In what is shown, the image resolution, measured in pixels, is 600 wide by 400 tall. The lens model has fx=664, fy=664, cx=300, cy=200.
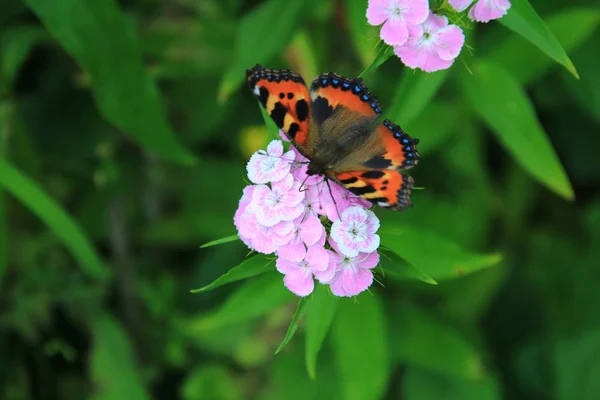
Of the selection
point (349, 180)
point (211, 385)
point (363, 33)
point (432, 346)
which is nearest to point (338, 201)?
→ point (349, 180)

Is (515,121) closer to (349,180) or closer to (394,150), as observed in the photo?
(394,150)

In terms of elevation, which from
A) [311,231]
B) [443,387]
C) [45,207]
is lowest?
[443,387]

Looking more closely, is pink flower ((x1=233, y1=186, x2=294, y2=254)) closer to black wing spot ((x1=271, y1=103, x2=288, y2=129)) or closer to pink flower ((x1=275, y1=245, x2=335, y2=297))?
pink flower ((x1=275, y1=245, x2=335, y2=297))

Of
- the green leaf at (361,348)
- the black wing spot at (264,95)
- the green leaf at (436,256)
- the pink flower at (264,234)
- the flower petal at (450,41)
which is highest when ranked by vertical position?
the flower petal at (450,41)

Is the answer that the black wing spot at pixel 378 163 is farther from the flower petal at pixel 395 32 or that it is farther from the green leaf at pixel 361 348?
the green leaf at pixel 361 348

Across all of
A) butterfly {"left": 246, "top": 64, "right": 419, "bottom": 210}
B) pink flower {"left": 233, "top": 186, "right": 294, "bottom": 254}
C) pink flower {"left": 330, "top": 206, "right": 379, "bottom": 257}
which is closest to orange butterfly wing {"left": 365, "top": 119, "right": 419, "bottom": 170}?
butterfly {"left": 246, "top": 64, "right": 419, "bottom": 210}

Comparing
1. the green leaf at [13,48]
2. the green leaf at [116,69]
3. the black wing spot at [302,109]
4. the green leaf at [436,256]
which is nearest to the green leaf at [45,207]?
the green leaf at [116,69]
